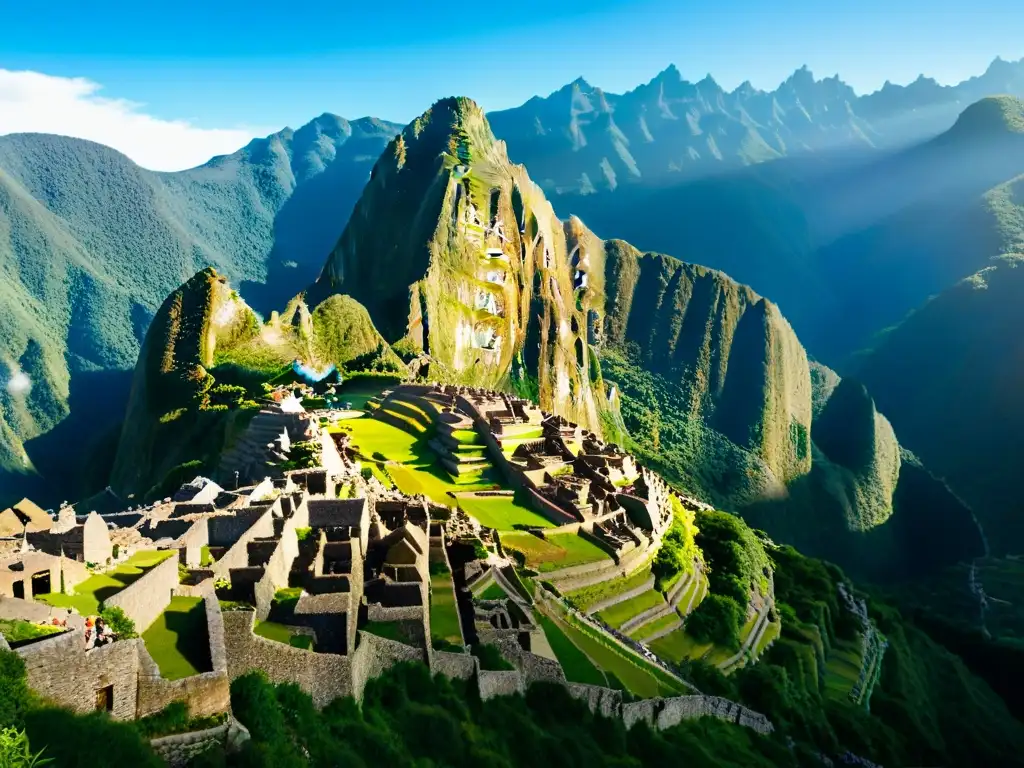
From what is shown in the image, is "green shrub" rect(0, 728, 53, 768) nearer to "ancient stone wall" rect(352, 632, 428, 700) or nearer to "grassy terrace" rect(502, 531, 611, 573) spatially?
"ancient stone wall" rect(352, 632, 428, 700)

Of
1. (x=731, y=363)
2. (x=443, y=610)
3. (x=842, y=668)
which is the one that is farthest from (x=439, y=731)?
(x=731, y=363)

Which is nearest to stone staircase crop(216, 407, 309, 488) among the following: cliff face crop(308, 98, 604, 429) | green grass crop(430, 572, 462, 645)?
green grass crop(430, 572, 462, 645)

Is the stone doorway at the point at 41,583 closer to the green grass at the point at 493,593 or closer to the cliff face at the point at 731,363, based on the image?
the green grass at the point at 493,593

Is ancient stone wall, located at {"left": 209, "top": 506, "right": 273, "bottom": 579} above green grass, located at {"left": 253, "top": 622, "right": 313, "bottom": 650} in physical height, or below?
above

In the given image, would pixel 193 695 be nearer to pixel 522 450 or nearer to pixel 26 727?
pixel 26 727

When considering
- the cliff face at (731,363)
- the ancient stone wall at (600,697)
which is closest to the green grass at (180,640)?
the ancient stone wall at (600,697)

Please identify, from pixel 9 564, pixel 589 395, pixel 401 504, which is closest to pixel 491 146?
pixel 589 395
